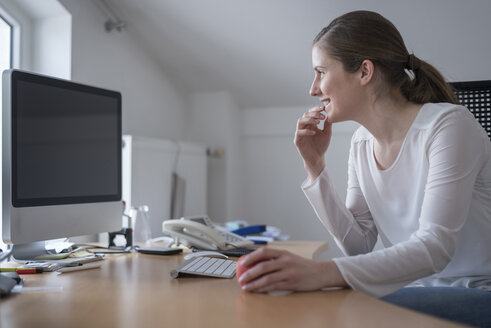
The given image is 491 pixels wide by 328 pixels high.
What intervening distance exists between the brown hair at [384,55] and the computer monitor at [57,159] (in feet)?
2.51

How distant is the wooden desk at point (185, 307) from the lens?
0.64m

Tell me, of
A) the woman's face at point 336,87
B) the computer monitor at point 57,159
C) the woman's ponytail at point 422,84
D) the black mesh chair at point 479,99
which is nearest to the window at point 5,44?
the computer monitor at point 57,159

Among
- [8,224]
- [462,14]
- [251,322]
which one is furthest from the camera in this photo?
[462,14]

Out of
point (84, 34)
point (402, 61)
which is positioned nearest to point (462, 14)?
point (402, 61)

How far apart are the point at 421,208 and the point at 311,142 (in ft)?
1.24

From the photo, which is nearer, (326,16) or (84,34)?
(84,34)

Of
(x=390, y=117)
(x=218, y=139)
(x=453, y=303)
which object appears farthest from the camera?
(x=218, y=139)

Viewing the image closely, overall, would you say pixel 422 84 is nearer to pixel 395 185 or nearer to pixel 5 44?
pixel 395 185

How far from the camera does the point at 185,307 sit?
29.1 inches

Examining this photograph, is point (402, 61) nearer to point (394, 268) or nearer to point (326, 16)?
point (394, 268)

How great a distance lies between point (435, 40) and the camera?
2238 mm

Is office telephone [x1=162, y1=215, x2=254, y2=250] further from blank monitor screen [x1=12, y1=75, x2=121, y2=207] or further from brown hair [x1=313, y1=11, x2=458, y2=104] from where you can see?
brown hair [x1=313, y1=11, x2=458, y2=104]

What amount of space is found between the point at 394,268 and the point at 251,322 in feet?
1.09

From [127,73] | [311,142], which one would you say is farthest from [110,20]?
[311,142]
